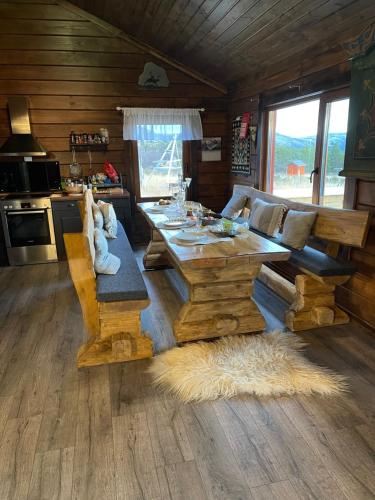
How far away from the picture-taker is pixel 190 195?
17.8 feet

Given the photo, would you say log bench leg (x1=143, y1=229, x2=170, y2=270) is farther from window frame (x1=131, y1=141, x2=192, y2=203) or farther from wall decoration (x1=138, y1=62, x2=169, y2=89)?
wall decoration (x1=138, y1=62, x2=169, y2=89)

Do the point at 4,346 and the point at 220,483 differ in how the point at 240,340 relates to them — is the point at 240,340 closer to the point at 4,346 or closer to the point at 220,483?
the point at 220,483

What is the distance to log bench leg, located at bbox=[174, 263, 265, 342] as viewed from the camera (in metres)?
2.45

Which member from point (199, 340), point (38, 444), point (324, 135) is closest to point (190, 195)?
point (324, 135)

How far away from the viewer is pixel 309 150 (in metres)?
3.53

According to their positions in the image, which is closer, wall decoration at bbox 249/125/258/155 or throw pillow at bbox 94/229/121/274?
throw pillow at bbox 94/229/121/274

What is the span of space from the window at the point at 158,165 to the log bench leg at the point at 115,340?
3137 millimetres

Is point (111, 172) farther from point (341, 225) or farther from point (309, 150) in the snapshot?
point (341, 225)

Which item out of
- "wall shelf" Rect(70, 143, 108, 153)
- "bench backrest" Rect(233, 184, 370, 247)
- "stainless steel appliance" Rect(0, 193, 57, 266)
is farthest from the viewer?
"wall shelf" Rect(70, 143, 108, 153)

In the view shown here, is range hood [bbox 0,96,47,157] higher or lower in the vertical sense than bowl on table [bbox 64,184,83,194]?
higher

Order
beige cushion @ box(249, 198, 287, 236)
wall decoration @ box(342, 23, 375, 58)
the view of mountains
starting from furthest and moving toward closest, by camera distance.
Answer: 1. beige cushion @ box(249, 198, 287, 236)
2. the view of mountains
3. wall decoration @ box(342, 23, 375, 58)

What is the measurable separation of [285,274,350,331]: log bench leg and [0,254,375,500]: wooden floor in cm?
24

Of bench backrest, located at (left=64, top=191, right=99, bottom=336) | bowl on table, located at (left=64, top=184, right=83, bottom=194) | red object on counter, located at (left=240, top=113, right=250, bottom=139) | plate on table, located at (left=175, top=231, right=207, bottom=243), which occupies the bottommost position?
bench backrest, located at (left=64, top=191, right=99, bottom=336)

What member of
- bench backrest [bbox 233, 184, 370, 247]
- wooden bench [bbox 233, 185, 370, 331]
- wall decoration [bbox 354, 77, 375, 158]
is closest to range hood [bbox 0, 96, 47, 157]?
bench backrest [bbox 233, 184, 370, 247]
